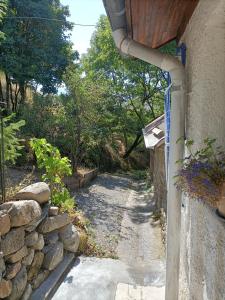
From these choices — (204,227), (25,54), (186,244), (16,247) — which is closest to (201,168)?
(204,227)

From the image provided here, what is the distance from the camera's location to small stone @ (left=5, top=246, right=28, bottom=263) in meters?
4.33

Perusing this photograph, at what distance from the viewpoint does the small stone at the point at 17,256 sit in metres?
4.33

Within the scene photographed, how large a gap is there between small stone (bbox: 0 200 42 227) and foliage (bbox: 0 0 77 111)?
11740 mm

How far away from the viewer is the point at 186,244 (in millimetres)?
3271

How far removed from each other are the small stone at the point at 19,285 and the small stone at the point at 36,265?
14.2 inches

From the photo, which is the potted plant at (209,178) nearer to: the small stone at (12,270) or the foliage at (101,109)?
the small stone at (12,270)

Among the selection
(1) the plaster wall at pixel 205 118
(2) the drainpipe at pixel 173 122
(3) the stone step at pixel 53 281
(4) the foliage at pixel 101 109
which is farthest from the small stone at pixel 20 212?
(4) the foliage at pixel 101 109

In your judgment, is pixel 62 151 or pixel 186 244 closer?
pixel 186 244

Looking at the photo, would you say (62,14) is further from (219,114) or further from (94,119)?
(219,114)

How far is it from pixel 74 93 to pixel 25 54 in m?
4.71

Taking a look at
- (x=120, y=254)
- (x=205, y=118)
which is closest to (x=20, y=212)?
(x=205, y=118)

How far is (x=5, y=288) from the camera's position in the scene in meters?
4.04

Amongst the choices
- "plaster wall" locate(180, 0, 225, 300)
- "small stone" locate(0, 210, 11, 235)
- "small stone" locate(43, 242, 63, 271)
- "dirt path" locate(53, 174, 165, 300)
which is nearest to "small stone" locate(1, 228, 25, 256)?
"small stone" locate(0, 210, 11, 235)

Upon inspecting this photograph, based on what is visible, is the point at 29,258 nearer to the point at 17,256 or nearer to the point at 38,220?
the point at 17,256
